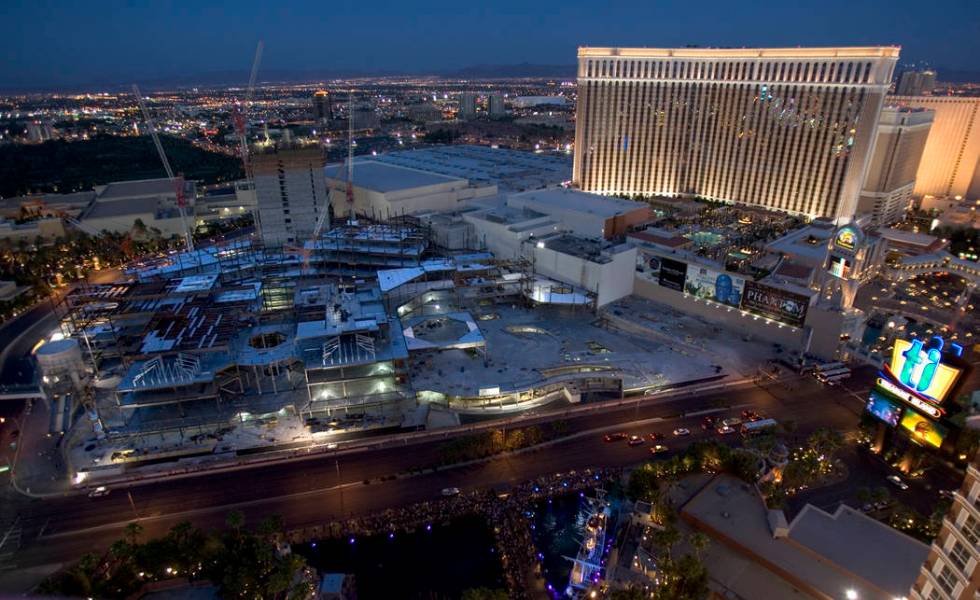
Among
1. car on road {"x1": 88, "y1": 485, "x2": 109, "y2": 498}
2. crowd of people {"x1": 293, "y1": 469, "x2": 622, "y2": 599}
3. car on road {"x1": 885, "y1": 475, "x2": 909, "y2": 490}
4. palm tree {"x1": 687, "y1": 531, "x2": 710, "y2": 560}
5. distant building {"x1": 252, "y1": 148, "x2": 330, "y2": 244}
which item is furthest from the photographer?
distant building {"x1": 252, "y1": 148, "x2": 330, "y2": 244}

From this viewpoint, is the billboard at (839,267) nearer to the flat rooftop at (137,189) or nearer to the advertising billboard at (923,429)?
the advertising billboard at (923,429)

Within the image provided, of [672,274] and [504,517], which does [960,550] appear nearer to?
[504,517]

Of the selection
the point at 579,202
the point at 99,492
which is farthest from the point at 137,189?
the point at 579,202

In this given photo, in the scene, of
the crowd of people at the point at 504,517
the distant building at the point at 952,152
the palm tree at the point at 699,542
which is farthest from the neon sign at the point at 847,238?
the distant building at the point at 952,152

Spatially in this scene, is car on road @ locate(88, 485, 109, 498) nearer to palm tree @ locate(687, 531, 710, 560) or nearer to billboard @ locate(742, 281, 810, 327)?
palm tree @ locate(687, 531, 710, 560)

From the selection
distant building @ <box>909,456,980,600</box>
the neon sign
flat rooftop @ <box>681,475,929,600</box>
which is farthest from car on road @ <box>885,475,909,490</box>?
the neon sign

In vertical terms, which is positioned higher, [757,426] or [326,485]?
[757,426]
